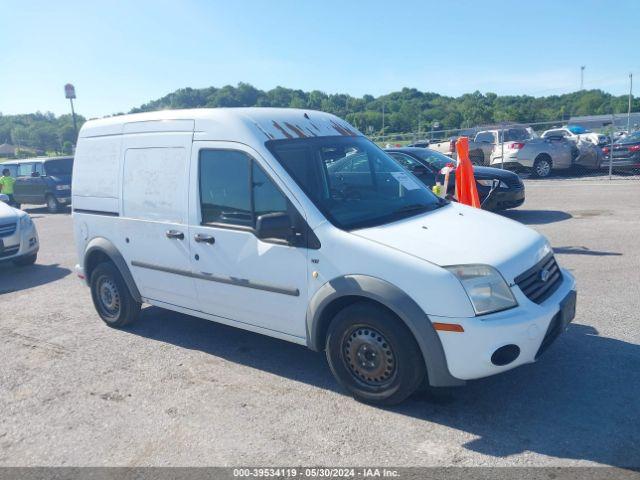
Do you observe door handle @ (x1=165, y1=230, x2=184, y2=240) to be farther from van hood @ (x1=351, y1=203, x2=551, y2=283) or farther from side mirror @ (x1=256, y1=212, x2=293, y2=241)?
van hood @ (x1=351, y1=203, x2=551, y2=283)

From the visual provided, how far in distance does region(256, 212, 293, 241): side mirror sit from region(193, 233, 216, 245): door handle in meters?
0.74

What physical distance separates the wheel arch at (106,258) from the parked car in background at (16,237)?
3.74 m

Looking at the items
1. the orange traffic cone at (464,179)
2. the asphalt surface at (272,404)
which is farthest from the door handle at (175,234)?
the orange traffic cone at (464,179)

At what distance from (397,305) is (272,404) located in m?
1.26

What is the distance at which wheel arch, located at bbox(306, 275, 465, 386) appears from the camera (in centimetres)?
352

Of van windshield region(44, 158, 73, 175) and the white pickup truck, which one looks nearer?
the white pickup truck

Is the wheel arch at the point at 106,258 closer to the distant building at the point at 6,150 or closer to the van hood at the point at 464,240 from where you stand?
the van hood at the point at 464,240

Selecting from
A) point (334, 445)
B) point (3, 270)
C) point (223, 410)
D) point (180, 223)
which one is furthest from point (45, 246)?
point (334, 445)

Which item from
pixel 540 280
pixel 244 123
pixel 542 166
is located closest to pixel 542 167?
pixel 542 166

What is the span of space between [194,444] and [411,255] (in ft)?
6.11

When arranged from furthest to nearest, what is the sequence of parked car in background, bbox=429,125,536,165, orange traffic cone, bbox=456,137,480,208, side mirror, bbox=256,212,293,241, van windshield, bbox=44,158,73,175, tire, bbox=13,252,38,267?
parked car in background, bbox=429,125,536,165 → van windshield, bbox=44,158,73,175 → tire, bbox=13,252,38,267 → orange traffic cone, bbox=456,137,480,208 → side mirror, bbox=256,212,293,241

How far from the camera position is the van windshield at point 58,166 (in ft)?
63.3

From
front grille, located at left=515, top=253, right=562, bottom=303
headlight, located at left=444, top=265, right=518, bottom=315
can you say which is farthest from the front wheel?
headlight, located at left=444, top=265, right=518, bottom=315

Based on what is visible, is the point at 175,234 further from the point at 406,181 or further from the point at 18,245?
the point at 18,245
